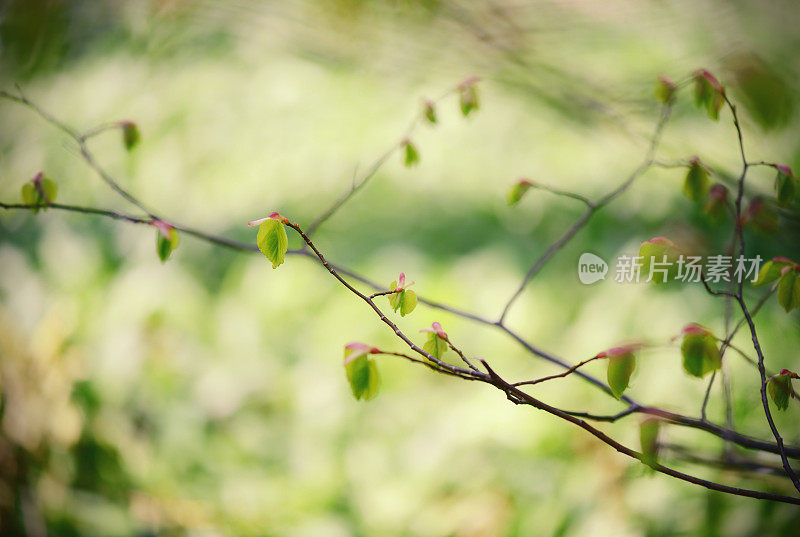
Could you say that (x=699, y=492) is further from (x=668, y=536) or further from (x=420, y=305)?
(x=420, y=305)

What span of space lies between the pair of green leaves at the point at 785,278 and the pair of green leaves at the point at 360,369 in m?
0.43

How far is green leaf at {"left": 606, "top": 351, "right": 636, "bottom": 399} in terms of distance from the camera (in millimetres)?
492

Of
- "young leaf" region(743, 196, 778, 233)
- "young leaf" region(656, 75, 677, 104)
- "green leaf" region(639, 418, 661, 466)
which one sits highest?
"young leaf" region(656, 75, 677, 104)

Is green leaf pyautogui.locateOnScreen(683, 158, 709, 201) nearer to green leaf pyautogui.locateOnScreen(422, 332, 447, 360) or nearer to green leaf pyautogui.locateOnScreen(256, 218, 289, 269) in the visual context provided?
green leaf pyautogui.locateOnScreen(422, 332, 447, 360)

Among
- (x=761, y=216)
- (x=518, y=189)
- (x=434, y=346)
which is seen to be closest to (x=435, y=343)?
(x=434, y=346)

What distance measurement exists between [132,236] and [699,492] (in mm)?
1448

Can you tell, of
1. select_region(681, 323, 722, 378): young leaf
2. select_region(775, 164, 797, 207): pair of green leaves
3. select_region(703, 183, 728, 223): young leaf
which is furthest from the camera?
select_region(703, 183, 728, 223): young leaf

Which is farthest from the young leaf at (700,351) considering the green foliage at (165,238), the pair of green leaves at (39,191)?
the pair of green leaves at (39,191)

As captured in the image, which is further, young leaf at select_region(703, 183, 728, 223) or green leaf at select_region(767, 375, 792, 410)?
young leaf at select_region(703, 183, 728, 223)

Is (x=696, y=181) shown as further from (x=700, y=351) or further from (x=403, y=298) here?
(x=403, y=298)

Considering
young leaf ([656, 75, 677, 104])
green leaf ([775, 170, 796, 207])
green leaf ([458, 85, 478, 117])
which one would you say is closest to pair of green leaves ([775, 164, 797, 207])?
green leaf ([775, 170, 796, 207])

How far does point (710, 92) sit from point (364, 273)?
80 cm

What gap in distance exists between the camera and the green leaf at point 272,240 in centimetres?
52

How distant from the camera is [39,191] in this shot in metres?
0.74
